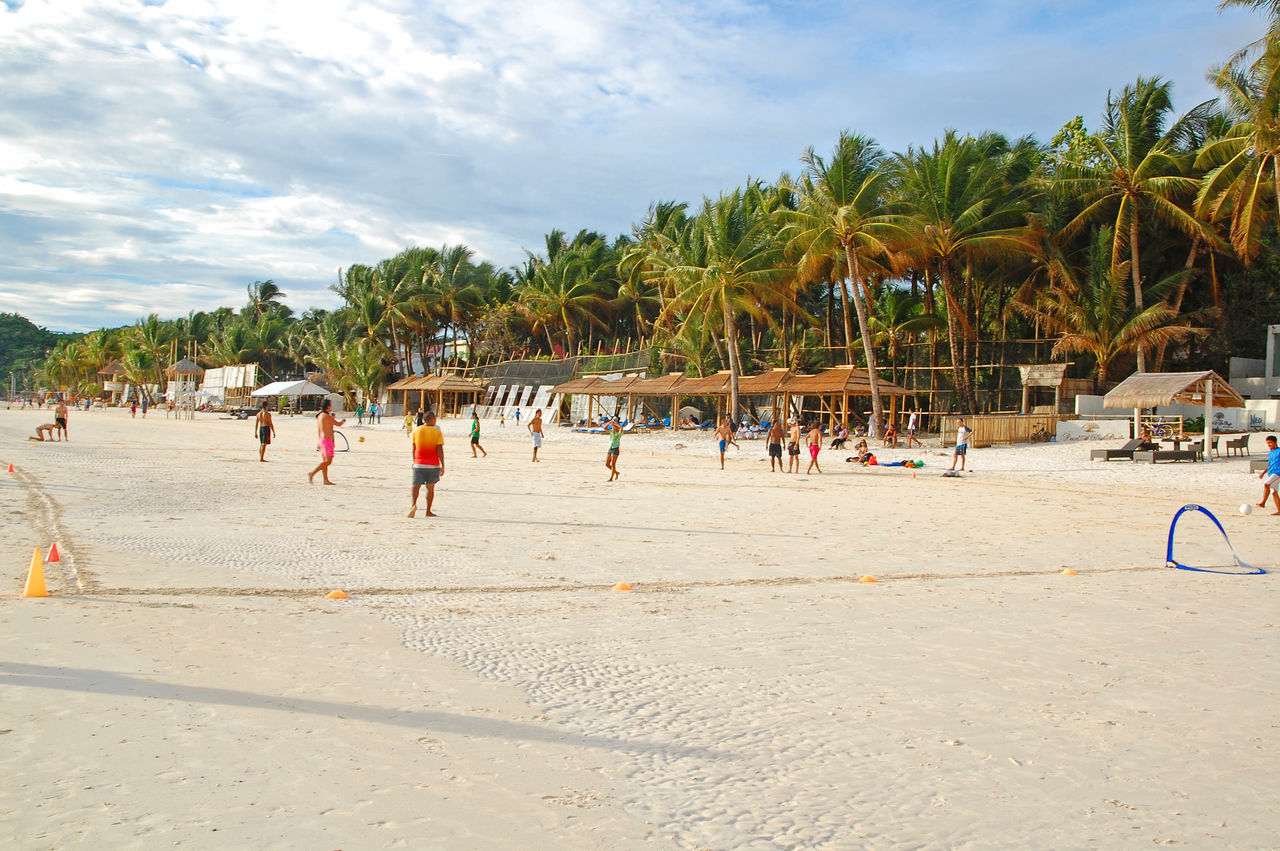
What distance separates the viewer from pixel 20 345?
143 m

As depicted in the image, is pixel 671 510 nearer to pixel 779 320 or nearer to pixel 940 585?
pixel 940 585

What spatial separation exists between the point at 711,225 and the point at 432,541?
2476cm

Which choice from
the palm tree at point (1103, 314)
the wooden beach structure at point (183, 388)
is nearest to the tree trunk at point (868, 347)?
the palm tree at point (1103, 314)

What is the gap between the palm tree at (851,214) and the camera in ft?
94.9

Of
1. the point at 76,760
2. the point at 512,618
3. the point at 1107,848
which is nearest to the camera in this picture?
the point at 1107,848

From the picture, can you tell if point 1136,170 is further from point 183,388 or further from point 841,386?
point 183,388

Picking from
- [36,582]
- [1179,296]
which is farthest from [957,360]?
[36,582]

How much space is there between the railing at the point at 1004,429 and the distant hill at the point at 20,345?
461 ft

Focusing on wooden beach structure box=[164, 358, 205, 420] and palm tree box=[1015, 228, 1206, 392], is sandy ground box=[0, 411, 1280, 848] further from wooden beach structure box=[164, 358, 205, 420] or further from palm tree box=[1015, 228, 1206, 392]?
wooden beach structure box=[164, 358, 205, 420]

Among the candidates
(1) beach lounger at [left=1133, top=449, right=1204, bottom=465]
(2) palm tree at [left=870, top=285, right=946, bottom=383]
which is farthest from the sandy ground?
(2) palm tree at [left=870, top=285, right=946, bottom=383]

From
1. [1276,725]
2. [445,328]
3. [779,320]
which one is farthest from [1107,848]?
[445,328]

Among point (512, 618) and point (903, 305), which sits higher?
point (903, 305)

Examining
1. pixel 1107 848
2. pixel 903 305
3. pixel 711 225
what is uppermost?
pixel 711 225

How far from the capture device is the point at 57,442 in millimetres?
26922
